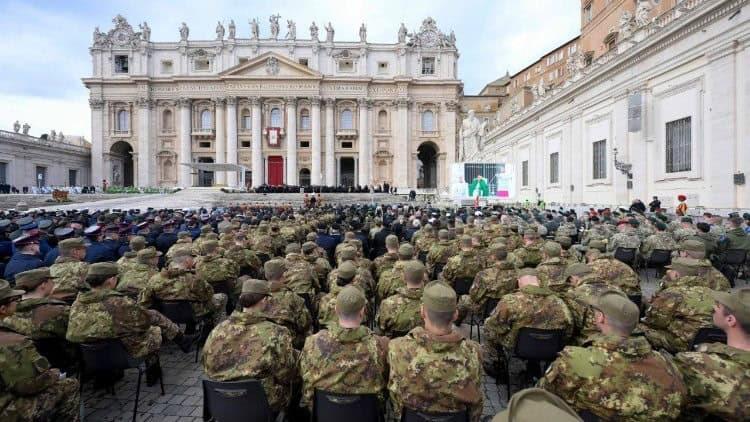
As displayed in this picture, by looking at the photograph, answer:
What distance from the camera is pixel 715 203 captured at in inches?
534

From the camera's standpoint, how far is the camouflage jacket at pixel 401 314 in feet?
14.0

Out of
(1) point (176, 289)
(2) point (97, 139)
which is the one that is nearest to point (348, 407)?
(1) point (176, 289)

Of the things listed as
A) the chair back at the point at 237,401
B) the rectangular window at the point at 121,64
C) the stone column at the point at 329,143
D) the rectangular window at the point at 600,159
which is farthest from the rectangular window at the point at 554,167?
the rectangular window at the point at 121,64

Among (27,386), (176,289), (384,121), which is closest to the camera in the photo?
(27,386)

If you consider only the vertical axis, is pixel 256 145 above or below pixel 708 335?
above

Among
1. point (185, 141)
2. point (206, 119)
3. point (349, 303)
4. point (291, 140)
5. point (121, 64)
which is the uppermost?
point (121, 64)

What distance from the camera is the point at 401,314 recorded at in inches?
169

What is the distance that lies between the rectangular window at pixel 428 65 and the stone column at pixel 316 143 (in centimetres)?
1500

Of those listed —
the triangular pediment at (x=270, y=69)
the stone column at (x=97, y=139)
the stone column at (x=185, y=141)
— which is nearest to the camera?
the triangular pediment at (x=270, y=69)

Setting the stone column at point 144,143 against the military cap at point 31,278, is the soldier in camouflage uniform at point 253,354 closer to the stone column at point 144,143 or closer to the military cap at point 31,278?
the military cap at point 31,278

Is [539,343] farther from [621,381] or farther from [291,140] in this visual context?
[291,140]

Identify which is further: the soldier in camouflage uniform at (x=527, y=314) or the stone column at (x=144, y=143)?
the stone column at (x=144, y=143)

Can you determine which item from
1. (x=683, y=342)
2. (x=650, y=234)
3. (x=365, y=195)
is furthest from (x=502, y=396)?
(x=365, y=195)

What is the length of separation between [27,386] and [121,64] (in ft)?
203
